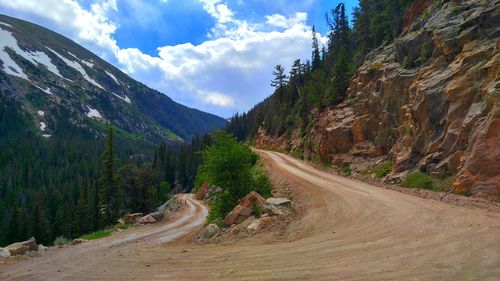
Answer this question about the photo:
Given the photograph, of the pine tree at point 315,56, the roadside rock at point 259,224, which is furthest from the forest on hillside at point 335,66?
the roadside rock at point 259,224

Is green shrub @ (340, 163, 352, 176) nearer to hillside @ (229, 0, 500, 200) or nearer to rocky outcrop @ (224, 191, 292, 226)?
hillside @ (229, 0, 500, 200)

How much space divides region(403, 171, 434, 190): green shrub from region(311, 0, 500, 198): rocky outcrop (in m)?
0.43

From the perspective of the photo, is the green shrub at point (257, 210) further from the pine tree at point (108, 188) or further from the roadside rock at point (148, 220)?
the pine tree at point (108, 188)

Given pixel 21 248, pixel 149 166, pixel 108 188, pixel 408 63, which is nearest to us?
pixel 21 248

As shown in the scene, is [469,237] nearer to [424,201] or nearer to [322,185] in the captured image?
[424,201]

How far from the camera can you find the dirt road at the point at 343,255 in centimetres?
848

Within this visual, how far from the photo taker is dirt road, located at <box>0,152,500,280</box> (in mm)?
8484

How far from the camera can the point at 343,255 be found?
1003cm

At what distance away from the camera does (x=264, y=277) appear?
28.0 feet

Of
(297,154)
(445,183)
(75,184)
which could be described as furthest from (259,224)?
(75,184)

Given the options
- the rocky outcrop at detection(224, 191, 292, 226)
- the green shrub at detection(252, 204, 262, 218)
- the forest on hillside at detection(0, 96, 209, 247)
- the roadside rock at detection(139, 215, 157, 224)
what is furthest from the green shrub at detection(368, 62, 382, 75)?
the green shrub at detection(252, 204, 262, 218)

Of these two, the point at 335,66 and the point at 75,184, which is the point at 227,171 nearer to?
the point at 335,66

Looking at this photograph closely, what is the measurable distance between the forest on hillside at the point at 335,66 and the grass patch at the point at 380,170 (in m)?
18.9

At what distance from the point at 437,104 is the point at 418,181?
5275 millimetres
